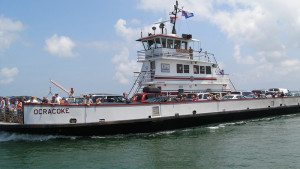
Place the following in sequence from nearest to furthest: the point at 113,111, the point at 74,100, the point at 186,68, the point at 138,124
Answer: the point at 113,111 < the point at 138,124 < the point at 74,100 < the point at 186,68

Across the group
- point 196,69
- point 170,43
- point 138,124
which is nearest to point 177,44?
point 170,43

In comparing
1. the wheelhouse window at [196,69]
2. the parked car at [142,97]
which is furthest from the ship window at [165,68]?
the parked car at [142,97]

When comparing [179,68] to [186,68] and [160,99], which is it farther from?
[160,99]

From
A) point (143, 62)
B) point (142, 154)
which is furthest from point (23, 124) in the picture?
point (143, 62)

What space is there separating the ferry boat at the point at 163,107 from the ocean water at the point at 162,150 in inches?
23.0

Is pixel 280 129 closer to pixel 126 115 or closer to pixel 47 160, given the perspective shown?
pixel 126 115

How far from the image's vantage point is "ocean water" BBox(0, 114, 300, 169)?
1500 centimetres

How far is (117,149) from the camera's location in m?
17.9

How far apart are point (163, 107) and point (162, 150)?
6339mm

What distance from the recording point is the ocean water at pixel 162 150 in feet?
49.2

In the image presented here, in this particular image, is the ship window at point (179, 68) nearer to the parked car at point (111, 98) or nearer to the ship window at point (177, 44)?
the ship window at point (177, 44)

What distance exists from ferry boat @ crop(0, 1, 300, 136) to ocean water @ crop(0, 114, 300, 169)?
0.58 m

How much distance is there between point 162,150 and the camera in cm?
1772

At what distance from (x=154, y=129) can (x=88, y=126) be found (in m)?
4.10
